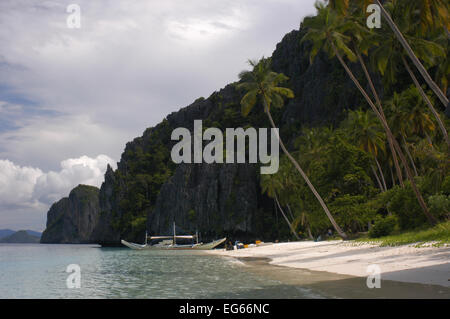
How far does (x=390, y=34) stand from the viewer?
27156mm

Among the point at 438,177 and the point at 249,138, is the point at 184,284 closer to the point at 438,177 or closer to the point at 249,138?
the point at 438,177

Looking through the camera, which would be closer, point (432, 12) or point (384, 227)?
point (432, 12)

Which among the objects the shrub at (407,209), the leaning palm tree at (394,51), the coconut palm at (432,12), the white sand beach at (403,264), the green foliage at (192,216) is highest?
the leaning palm tree at (394,51)

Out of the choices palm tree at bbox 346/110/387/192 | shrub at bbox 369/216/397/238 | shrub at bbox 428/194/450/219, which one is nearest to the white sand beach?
shrub at bbox 428/194/450/219

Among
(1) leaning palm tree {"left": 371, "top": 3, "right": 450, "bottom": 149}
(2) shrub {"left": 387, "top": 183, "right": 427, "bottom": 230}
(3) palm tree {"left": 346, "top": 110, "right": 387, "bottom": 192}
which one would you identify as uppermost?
(1) leaning palm tree {"left": 371, "top": 3, "right": 450, "bottom": 149}

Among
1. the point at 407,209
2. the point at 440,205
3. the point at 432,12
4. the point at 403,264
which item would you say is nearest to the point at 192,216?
the point at 407,209

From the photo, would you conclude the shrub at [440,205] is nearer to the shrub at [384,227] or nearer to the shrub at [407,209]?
the shrub at [407,209]

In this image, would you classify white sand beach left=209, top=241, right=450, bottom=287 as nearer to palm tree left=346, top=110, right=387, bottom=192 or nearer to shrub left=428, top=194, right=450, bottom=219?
shrub left=428, top=194, right=450, bottom=219

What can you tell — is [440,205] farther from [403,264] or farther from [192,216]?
[192,216]

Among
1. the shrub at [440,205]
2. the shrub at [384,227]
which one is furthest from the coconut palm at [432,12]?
the shrub at [384,227]

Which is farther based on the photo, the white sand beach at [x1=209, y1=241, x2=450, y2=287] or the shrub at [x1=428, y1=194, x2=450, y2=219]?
the shrub at [x1=428, y1=194, x2=450, y2=219]

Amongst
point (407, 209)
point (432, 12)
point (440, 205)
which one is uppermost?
point (432, 12)
